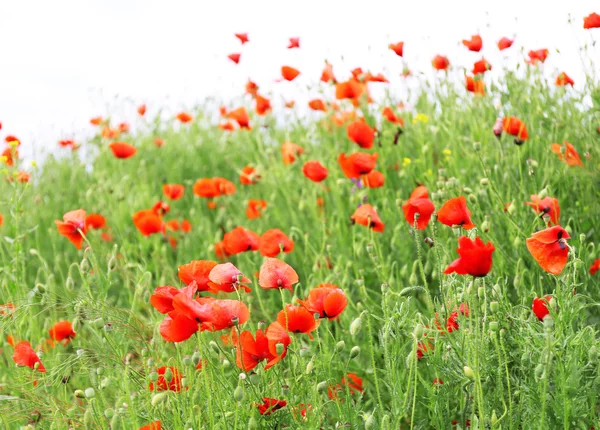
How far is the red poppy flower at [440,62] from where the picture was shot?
400 centimetres

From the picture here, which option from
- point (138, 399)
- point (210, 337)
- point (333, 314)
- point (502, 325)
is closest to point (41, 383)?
point (138, 399)

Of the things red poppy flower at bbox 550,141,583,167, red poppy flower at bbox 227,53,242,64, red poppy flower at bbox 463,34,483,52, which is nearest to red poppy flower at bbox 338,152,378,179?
red poppy flower at bbox 550,141,583,167

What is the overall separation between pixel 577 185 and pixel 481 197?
0.70 meters

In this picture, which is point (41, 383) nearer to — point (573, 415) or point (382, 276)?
point (382, 276)

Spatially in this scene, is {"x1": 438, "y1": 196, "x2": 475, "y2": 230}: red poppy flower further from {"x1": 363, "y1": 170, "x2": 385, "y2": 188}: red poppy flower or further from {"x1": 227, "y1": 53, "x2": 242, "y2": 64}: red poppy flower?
{"x1": 227, "y1": 53, "x2": 242, "y2": 64}: red poppy flower

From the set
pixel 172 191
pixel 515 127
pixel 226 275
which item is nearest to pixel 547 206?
pixel 515 127

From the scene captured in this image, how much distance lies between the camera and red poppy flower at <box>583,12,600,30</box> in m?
3.18

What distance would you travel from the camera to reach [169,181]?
5648 millimetres

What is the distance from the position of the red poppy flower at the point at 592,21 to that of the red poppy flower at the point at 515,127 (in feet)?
2.09

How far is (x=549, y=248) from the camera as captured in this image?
178 centimetres

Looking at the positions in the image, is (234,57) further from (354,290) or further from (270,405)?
(270,405)

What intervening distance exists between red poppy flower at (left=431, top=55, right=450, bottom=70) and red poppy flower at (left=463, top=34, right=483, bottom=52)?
0.36 meters

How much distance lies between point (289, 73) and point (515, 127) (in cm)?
159

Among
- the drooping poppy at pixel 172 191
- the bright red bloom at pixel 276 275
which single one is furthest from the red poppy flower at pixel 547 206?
the drooping poppy at pixel 172 191
